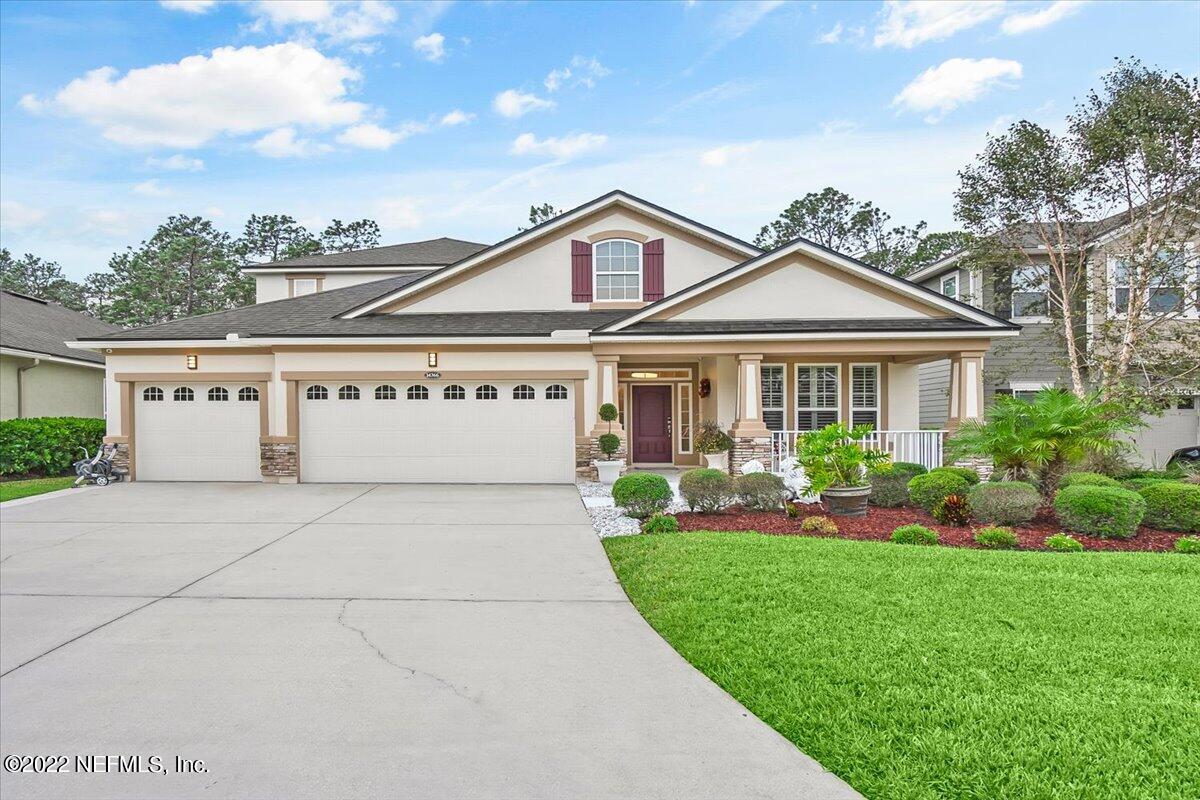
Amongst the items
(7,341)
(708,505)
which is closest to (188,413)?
(7,341)

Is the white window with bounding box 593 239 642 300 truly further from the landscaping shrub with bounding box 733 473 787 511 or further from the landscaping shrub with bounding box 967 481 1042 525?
the landscaping shrub with bounding box 967 481 1042 525

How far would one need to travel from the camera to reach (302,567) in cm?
654

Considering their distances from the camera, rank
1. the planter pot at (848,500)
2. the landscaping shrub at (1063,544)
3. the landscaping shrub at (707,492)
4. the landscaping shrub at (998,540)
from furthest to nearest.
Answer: the landscaping shrub at (707,492) → the planter pot at (848,500) → the landscaping shrub at (998,540) → the landscaping shrub at (1063,544)

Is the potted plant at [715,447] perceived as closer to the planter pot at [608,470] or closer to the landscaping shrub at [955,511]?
the planter pot at [608,470]

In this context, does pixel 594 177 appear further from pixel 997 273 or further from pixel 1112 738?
pixel 1112 738

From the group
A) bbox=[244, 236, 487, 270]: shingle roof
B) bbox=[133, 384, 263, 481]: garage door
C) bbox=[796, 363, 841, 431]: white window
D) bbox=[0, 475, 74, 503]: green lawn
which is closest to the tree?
bbox=[244, 236, 487, 270]: shingle roof

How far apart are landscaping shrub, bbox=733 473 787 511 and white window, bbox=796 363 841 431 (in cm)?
581

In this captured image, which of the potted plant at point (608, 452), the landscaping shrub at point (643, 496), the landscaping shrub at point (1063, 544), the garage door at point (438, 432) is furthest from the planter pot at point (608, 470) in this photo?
the landscaping shrub at point (1063, 544)

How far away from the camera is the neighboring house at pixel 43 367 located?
16219 mm

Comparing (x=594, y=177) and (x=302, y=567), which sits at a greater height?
(x=594, y=177)

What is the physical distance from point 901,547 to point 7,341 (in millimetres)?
21299

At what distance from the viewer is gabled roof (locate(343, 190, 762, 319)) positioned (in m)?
14.7

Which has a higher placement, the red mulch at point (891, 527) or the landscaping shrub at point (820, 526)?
the landscaping shrub at point (820, 526)

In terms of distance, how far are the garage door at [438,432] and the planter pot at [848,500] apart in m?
5.86
